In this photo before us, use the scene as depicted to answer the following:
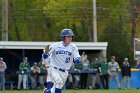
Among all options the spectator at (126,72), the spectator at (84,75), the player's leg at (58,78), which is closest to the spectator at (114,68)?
the spectator at (126,72)

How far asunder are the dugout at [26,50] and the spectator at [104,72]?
290 cm

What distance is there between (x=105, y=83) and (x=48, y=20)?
86.1ft

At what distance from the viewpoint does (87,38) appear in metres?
58.3

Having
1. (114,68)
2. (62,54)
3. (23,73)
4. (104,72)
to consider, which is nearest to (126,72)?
(114,68)

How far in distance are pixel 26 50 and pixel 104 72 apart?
607 cm

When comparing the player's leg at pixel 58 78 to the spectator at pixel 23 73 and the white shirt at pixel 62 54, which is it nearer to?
the white shirt at pixel 62 54

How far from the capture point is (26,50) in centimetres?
3553

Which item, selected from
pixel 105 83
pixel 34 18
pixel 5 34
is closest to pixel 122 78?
pixel 105 83

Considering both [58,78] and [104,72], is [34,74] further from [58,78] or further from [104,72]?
[58,78]

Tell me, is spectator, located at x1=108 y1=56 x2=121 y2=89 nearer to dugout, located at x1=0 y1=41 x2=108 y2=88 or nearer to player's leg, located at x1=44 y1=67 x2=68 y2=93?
dugout, located at x1=0 y1=41 x2=108 y2=88

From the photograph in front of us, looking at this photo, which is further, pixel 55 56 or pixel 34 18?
pixel 34 18

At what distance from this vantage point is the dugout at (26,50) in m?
33.8

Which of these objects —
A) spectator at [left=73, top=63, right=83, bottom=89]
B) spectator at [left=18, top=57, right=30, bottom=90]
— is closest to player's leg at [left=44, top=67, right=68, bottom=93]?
spectator at [left=18, top=57, right=30, bottom=90]

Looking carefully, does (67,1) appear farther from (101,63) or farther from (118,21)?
(101,63)
